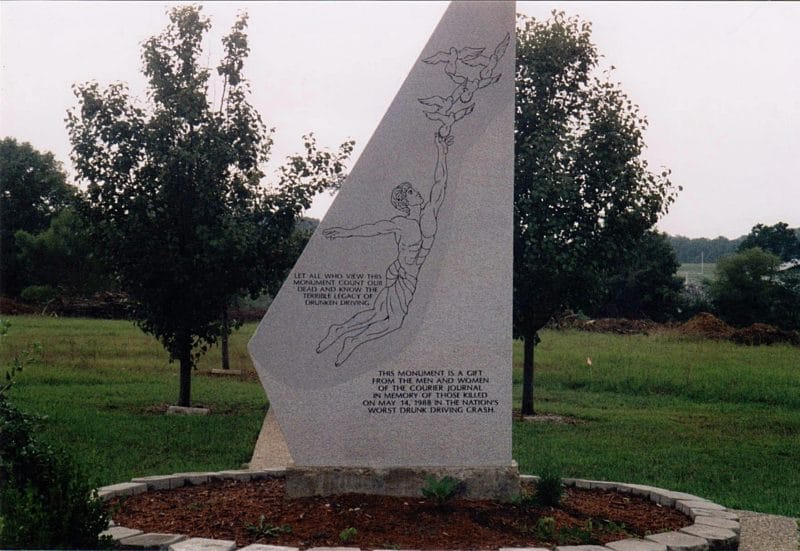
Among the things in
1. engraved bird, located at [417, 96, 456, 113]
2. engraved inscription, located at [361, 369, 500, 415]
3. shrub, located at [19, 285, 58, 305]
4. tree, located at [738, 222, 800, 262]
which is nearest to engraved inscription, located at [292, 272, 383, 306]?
engraved inscription, located at [361, 369, 500, 415]

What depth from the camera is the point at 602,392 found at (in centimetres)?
2194

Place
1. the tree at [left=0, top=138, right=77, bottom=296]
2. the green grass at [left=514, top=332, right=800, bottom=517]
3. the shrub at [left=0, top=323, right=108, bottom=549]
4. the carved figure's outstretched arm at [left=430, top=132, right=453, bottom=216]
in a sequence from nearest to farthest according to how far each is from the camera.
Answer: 1. the shrub at [left=0, top=323, right=108, bottom=549]
2. the carved figure's outstretched arm at [left=430, top=132, right=453, bottom=216]
3. the green grass at [left=514, top=332, right=800, bottom=517]
4. the tree at [left=0, top=138, right=77, bottom=296]

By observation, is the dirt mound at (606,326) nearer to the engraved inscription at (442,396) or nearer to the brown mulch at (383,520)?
the engraved inscription at (442,396)

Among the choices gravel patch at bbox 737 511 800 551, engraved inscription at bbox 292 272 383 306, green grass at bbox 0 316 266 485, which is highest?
engraved inscription at bbox 292 272 383 306

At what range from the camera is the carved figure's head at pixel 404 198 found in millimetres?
7488

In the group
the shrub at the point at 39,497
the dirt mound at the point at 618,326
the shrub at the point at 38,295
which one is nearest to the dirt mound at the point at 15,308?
the shrub at the point at 38,295

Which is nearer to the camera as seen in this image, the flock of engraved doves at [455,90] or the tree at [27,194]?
the flock of engraved doves at [455,90]

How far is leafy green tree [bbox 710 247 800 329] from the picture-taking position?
34.9 m

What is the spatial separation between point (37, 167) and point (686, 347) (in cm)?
4185

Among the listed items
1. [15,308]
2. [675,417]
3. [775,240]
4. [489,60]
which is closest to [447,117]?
[489,60]

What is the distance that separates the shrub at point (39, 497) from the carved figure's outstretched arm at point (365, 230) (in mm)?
2584

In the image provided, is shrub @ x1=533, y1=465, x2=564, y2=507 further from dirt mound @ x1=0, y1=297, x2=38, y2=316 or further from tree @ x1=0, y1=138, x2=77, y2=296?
tree @ x1=0, y1=138, x2=77, y2=296

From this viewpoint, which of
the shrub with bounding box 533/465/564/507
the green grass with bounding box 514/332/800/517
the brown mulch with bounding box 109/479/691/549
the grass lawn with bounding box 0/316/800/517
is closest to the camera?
the brown mulch with bounding box 109/479/691/549

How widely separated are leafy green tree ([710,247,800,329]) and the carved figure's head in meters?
30.3
